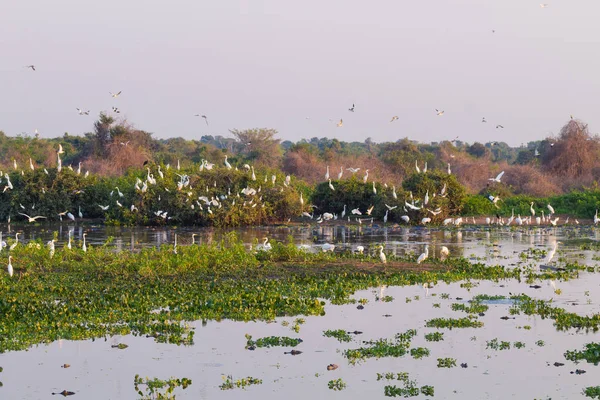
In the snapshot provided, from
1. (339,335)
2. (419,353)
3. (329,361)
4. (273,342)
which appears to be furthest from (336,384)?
(339,335)

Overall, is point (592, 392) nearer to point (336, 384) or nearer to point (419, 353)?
point (419, 353)

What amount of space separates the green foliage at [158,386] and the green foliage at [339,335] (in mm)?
2579

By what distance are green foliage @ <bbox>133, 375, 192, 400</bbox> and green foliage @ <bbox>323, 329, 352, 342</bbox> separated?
102 inches

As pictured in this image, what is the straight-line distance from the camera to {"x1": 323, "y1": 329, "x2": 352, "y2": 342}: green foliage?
11156 millimetres

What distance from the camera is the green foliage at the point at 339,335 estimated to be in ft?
36.6

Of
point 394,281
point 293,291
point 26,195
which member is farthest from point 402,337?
point 26,195

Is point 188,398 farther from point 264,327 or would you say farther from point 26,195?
Answer: point 26,195

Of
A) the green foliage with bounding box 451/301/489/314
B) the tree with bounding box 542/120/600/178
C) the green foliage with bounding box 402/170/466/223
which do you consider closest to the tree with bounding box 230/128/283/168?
the tree with bounding box 542/120/600/178

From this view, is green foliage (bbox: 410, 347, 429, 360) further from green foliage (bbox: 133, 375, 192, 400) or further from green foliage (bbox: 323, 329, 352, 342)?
green foliage (bbox: 133, 375, 192, 400)

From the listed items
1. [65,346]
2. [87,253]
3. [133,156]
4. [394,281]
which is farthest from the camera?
[133,156]

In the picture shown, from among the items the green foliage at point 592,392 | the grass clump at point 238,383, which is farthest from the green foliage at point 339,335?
the green foliage at point 592,392

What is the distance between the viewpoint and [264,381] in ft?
30.6

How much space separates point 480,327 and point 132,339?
15.0 ft

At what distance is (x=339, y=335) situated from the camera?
11.3 metres
